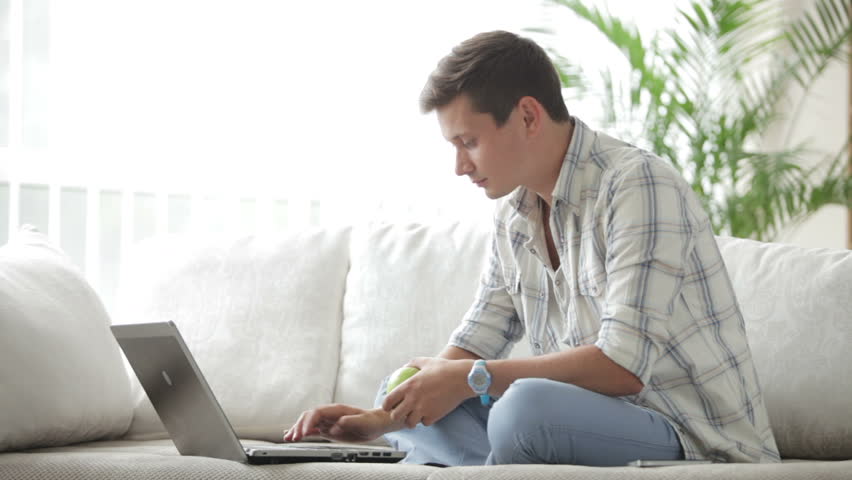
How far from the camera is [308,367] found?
6.54 feet

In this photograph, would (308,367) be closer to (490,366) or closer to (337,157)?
(490,366)

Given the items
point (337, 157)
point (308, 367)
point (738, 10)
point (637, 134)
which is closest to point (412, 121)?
point (337, 157)

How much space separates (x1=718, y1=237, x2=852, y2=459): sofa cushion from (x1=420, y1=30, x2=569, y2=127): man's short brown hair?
521mm

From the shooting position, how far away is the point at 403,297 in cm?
202

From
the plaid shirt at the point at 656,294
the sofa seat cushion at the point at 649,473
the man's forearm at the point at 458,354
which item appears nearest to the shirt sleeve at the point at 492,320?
the man's forearm at the point at 458,354

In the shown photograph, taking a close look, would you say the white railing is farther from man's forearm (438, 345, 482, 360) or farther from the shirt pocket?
the shirt pocket

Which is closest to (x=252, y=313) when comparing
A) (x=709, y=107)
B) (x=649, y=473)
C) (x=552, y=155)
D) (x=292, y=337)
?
(x=292, y=337)

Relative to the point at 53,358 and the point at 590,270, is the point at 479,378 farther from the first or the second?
the point at 53,358

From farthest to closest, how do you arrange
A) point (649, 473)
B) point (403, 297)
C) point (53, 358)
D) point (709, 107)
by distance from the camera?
point (709, 107), point (403, 297), point (53, 358), point (649, 473)

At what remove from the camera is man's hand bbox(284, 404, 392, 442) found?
1.49 metres

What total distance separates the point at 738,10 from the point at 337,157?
1.36 meters

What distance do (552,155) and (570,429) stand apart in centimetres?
47

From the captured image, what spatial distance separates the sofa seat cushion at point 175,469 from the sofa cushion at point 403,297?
668 mm

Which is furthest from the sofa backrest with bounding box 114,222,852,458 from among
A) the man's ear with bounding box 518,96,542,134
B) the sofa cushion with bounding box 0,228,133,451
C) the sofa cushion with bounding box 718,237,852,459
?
the man's ear with bounding box 518,96,542,134
